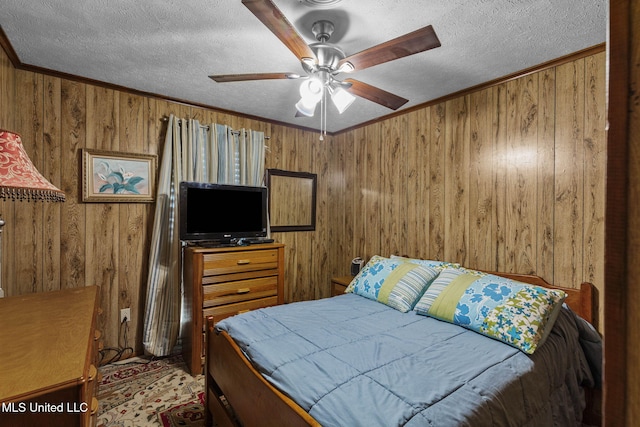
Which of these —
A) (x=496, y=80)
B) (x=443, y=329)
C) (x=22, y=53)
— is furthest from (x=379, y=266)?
(x=22, y=53)

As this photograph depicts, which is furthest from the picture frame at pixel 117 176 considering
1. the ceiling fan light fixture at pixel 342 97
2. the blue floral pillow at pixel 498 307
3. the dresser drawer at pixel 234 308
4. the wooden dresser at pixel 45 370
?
the blue floral pillow at pixel 498 307

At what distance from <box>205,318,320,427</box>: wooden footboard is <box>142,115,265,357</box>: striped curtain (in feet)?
3.53

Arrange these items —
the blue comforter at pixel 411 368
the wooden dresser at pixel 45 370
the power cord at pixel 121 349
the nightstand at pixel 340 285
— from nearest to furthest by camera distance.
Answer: the wooden dresser at pixel 45 370, the blue comforter at pixel 411 368, the power cord at pixel 121 349, the nightstand at pixel 340 285

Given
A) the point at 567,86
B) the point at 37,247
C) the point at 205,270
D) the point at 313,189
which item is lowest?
the point at 205,270

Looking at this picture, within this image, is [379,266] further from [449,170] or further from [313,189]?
[313,189]

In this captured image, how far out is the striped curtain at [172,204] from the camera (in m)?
2.79

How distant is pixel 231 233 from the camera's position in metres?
3.04

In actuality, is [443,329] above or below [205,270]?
below

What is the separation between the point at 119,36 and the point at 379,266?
8.03 ft

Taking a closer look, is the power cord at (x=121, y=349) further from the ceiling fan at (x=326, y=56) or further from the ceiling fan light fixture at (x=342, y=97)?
the ceiling fan light fixture at (x=342, y=97)

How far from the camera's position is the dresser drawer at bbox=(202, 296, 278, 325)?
8.71 feet

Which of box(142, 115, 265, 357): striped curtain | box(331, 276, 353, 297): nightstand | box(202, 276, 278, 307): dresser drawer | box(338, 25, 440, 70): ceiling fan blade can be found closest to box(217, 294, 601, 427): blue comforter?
box(202, 276, 278, 307): dresser drawer

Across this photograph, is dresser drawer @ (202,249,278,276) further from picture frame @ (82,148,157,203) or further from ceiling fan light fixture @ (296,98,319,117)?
ceiling fan light fixture @ (296,98,319,117)

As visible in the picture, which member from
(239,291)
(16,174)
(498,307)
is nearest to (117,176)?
(239,291)
